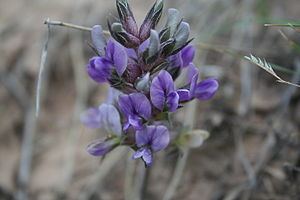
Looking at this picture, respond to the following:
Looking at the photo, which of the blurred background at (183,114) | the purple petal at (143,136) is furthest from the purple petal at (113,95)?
the blurred background at (183,114)

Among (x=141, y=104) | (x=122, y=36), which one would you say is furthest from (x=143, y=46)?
(x=141, y=104)

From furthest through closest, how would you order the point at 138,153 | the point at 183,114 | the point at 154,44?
the point at 183,114 → the point at 138,153 → the point at 154,44

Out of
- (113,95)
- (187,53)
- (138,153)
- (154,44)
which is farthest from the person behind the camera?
(113,95)

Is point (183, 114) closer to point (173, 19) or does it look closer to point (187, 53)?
point (187, 53)

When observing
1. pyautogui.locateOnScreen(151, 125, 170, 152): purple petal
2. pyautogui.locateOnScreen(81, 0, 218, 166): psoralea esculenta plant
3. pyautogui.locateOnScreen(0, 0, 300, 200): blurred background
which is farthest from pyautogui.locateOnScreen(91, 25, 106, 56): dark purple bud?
pyautogui.locateOnScreen(0, 0, 300, 200): blurred background

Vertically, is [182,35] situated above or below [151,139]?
above

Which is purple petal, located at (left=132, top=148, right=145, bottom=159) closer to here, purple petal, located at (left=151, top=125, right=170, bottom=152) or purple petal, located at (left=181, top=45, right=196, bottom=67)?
purple petal, located at (left=151, top=125, right=170, bottom=152)

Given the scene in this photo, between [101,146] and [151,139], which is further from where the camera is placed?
[101,146]

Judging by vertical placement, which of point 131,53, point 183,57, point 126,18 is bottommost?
point 183,57
